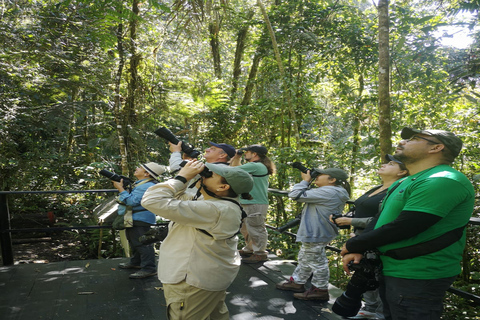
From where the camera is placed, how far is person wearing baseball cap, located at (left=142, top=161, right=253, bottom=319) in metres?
2.20

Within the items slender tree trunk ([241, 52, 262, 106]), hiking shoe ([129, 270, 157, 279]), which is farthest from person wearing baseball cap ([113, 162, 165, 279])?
slender tree trunk ([241, 52, 262, 106])

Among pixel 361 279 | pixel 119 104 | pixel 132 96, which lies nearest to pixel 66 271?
pixel 119 104

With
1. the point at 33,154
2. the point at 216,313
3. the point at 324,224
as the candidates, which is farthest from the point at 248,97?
the point at 216,313

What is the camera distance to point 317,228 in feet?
12.2

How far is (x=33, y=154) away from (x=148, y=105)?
3.63 metres

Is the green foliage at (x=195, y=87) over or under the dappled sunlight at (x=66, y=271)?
over

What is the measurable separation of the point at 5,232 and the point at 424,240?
4.76 meters

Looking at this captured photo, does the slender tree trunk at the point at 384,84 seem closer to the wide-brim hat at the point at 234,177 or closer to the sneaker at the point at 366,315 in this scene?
the sneaker at the point at 366,315

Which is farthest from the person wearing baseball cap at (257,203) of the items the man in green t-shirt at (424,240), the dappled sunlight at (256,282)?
the man in green t-shirt at (424,240)

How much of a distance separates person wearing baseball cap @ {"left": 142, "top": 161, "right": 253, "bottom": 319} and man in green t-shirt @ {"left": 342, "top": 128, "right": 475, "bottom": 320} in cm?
84

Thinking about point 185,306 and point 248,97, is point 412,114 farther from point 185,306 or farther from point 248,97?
point 185,306

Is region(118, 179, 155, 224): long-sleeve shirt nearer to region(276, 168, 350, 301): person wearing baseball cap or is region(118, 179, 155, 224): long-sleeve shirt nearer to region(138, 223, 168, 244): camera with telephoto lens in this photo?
region(138, 223, 168, 244): camera with telephoto lens

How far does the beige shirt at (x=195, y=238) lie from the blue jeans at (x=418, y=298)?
978mm

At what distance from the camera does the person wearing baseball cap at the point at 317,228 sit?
3664 millimetres
